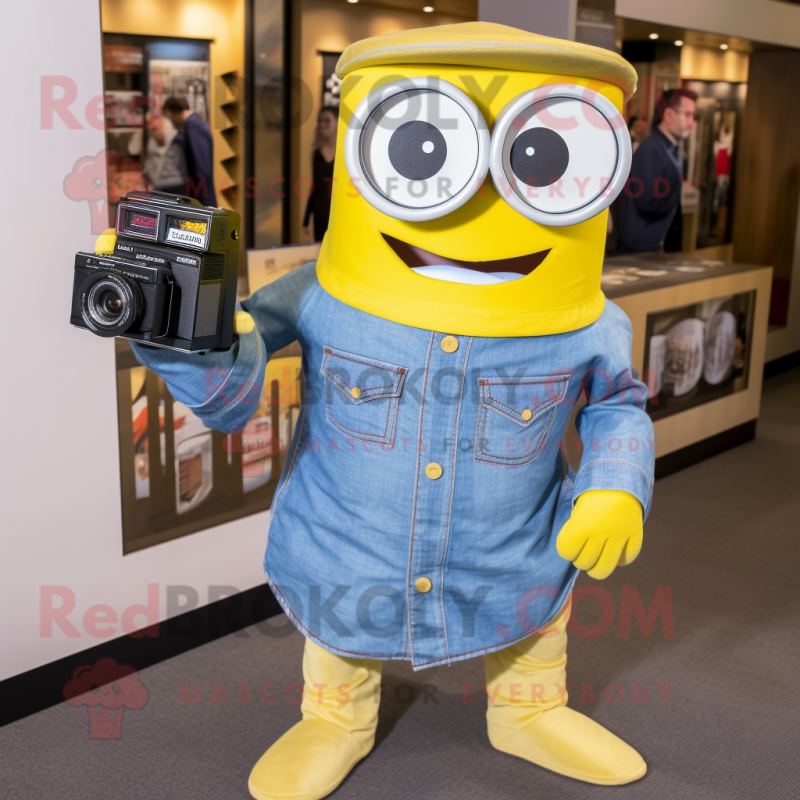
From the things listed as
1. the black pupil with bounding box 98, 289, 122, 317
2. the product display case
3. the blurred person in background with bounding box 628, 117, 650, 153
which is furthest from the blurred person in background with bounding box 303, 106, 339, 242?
the black pupil with bounding box 98, 289, 122, 317

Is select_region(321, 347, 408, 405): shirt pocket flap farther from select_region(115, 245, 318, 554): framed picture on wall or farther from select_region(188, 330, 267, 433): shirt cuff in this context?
select_region(115, 245, 318, 554): framed picture on wall

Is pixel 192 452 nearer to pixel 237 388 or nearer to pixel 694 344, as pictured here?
pixel 237 388

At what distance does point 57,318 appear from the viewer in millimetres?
2010

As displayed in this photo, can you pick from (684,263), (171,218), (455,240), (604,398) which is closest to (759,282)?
(684,263)

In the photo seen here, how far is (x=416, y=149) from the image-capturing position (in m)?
1.45

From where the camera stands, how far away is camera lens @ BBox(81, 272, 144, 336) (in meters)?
1.31

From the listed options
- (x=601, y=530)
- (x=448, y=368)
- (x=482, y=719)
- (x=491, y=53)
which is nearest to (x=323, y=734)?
(x=482, y=719)

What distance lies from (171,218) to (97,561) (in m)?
1.13

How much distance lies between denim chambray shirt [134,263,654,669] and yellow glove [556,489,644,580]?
3 cm

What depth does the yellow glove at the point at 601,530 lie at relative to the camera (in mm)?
Result: 1597

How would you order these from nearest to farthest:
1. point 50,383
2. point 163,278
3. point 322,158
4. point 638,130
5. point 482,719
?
point 163,278 < point 50,383 < point 482,719 < point 322,158 < point 638,130

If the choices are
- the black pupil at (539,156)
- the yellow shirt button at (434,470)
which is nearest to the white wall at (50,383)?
the yellow shirt button at (434,470)

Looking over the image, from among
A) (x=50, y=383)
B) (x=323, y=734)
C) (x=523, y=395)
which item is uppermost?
(x=523, y=395)

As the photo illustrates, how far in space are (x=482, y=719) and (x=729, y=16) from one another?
3.28 m
